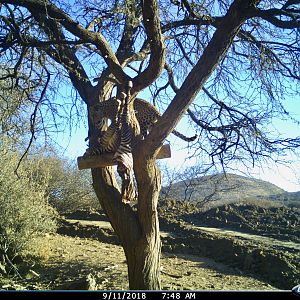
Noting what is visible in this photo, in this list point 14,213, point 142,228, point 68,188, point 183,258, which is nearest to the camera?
point 142,228

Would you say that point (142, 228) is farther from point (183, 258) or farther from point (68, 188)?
point (68, 188)

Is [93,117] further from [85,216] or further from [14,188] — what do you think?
[85,216]

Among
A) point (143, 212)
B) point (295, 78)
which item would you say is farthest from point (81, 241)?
point (295, 78)

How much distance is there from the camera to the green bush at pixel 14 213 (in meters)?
7.93

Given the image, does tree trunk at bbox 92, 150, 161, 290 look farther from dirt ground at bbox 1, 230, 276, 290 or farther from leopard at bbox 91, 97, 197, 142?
dirt ground at bbox 1, 230, 276, 290

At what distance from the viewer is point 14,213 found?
26.6 feet

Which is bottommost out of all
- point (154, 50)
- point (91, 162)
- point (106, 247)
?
point (106, 247)

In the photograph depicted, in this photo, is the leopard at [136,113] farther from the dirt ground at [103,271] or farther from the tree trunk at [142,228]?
the dirt ground at [103,271]

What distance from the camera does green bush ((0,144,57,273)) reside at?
26.0 feet

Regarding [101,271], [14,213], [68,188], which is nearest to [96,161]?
[101,271]

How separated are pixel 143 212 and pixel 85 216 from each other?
Answer: 30.4 ft

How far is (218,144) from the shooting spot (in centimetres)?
659

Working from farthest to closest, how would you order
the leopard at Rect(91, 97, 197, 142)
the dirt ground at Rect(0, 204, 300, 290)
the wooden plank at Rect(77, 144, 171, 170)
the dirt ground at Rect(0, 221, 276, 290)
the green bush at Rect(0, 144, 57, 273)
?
1. the green bush at Rect(0, 144, 57, 273)
2. the dirt ground at Rect(0, 204, 300, 290)
3. the dirt ground at Rect(0, 221, 276, 290)
4. the leopard at Rect(91, 97, 197, 142)
5. the wooden plank at Rect(77, 144, 171, 170)

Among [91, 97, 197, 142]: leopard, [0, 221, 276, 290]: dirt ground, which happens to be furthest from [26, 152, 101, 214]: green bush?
[91, 97, 197, 142]: leopard
